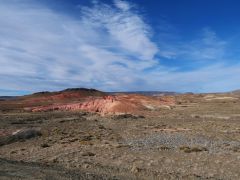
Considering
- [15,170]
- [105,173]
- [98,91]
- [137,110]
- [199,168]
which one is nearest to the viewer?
[15,170]

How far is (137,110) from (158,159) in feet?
196

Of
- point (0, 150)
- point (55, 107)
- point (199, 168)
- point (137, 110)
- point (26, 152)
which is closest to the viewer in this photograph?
point (199, 168)

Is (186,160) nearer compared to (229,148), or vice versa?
(186,160)

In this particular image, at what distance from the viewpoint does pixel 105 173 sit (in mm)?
18078

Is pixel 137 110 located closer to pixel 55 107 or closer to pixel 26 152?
pixel 55 107

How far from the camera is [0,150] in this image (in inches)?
1126

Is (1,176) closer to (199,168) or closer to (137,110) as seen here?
(199,168)

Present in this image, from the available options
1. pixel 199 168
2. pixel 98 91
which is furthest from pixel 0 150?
pixel 98 91

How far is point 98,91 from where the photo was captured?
16162 centimetres

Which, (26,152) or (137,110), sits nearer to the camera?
(26,152)

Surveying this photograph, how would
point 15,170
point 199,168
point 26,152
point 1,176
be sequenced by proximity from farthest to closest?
point 26,152 → point 199,168 → point 15,170 → point 1,176

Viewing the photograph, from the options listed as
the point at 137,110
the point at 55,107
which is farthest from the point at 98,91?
the point at 137,110

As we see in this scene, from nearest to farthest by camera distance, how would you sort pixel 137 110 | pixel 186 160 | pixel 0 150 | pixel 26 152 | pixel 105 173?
pixel 105 173
pixel 186 160
pixel 26 152
pixel 0 150
pixel 137 110

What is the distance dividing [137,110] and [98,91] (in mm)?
80432
